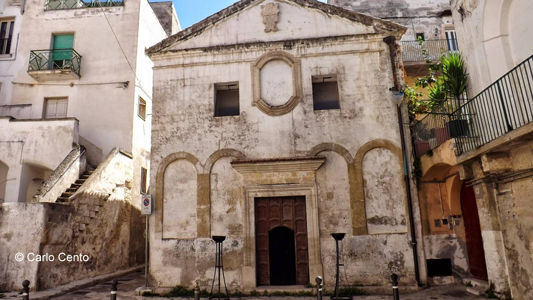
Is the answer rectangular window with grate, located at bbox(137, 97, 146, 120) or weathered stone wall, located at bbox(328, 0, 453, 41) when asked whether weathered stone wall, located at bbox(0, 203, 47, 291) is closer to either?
rectangular window with grate, located at bbox(137, 97, 146, 120)

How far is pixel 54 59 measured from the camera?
1775cm

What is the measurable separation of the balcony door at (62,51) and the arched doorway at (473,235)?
1657cm

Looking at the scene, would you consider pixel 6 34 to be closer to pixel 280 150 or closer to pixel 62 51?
pixel 62 51

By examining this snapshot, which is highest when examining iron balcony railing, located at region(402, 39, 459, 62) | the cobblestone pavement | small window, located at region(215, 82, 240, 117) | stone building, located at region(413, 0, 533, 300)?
iron balcony railing, located at region(402, 39, 459, 62)

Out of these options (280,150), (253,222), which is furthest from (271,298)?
(280,150)

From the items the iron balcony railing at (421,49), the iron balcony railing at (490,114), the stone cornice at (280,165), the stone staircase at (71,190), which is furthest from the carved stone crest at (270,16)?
the stone staircase at (71,190)

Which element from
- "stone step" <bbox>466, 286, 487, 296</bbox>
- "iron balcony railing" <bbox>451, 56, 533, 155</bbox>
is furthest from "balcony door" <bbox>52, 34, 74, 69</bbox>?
"stone step" <bbox>466, 286, 487, 296</bbox>

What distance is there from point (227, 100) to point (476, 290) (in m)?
8.92

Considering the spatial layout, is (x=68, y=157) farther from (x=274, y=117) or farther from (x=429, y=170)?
(x=429, y=170)

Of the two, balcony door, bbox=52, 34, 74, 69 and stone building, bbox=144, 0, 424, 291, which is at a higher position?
balcony door, bbox=52, 34, 74, 69

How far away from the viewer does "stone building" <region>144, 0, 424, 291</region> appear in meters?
10.9

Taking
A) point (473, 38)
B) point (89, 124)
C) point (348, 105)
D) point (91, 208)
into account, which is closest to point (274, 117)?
point (348, 105)

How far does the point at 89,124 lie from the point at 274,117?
31.7 ft

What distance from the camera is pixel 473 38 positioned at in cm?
990
